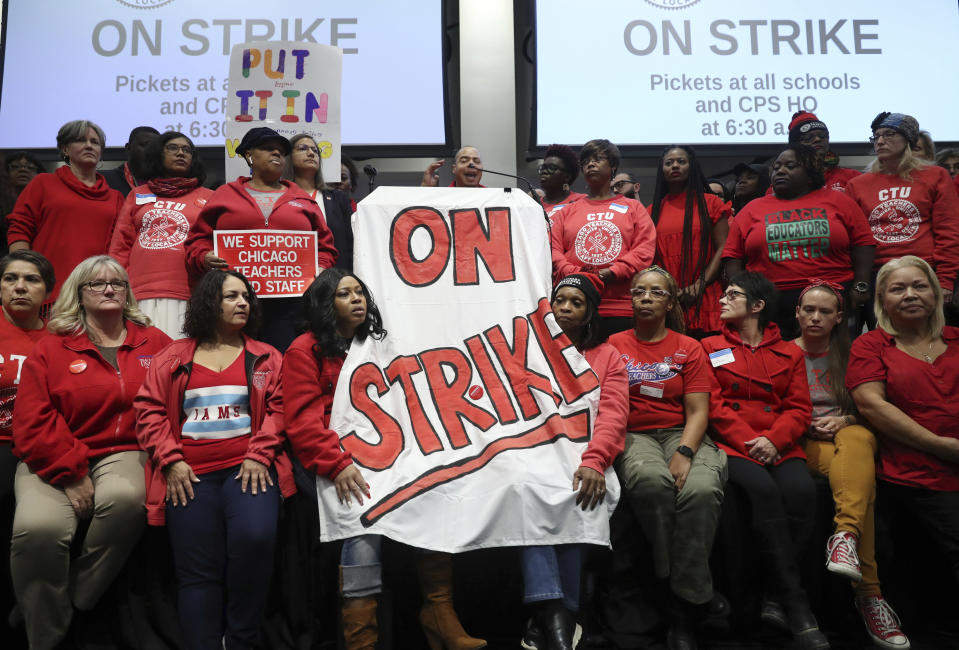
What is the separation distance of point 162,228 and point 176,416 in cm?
127

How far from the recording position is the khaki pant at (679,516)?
124 inches

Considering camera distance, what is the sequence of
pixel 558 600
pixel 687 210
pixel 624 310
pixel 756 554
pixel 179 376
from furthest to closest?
pixel 687 210 < pixel 624 310 < pixel 756 554 < pixel 179 376 < pixel 558 600

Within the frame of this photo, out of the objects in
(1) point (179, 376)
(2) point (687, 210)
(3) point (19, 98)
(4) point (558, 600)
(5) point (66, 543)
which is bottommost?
(4) point (558, 600)

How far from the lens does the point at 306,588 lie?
3.17 m

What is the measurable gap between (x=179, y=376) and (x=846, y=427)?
2.75 meters

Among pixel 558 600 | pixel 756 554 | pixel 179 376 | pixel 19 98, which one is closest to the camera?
pixel 558 600

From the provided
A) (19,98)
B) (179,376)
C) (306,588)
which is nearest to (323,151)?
(179,376)

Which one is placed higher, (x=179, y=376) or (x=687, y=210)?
(x=687, y=210)

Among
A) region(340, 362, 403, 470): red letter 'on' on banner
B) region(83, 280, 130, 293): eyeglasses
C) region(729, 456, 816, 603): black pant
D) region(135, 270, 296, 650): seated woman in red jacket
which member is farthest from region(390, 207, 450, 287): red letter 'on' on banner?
region(729, 456, 816, 603): black pant

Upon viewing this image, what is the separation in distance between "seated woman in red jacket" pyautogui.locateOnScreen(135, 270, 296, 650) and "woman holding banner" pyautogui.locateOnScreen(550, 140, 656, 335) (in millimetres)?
1653

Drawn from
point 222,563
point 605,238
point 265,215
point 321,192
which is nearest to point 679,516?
point 605,238

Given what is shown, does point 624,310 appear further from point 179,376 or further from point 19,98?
point 19,98

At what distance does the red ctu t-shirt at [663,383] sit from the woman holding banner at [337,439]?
42.5 inches

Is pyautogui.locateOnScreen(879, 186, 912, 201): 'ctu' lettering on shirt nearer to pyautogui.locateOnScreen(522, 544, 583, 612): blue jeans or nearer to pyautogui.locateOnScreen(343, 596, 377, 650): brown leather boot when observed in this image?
pyautogui.locateOnScreen(522, 544, 583, 612): blue jeans
